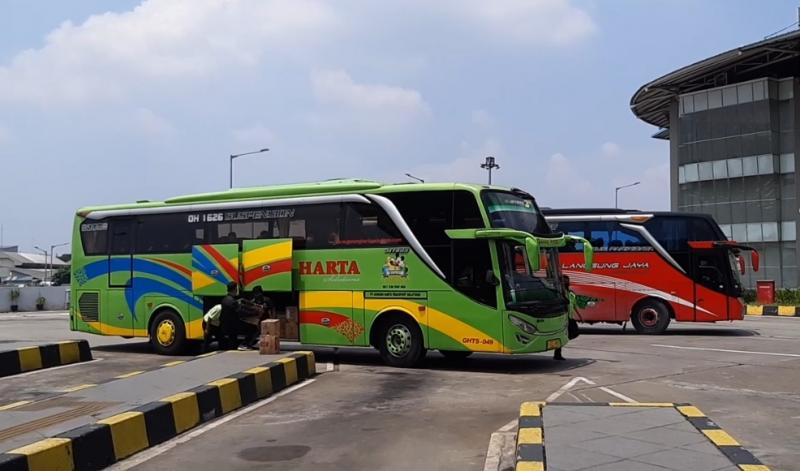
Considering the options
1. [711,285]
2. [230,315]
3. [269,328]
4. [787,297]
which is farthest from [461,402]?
[787,297]

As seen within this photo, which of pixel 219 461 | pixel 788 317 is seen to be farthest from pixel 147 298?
pixel 788 317

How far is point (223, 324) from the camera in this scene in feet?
48.4

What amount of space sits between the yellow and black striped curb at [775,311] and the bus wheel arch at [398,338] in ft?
74.6

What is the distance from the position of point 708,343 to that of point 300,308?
9.84 meters

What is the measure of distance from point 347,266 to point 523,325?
3.49 metres

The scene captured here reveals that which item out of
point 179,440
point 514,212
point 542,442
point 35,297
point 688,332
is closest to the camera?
point 542,442

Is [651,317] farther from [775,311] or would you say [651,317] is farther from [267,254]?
[775,311]

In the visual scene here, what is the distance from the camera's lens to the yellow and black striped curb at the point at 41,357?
1290 cm

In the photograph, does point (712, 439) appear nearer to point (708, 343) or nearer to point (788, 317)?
point (708, 343)

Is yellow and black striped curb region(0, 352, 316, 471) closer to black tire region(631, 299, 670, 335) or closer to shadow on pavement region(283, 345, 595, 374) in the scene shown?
shadow on pavement region(283, 345, 595, 374)

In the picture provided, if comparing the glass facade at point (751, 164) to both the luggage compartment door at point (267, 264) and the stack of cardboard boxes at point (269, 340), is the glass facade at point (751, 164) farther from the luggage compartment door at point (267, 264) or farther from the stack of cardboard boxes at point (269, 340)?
the stack of cardboard boxes at point (269, 340)

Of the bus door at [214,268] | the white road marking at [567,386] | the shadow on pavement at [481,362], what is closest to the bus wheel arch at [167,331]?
the bus door at [214,268]

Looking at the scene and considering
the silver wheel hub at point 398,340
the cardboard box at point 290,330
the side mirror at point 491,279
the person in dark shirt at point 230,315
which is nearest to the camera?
the side mirror at point 491,279

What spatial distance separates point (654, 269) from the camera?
20.4m
